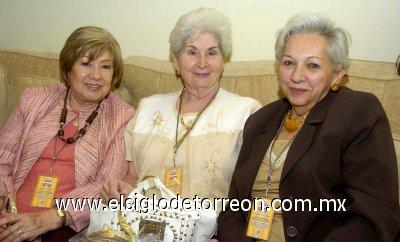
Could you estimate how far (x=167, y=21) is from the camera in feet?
8.45

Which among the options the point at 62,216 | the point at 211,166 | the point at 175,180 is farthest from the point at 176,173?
the point at 62,216

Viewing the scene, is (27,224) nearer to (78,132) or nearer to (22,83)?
(78,132)

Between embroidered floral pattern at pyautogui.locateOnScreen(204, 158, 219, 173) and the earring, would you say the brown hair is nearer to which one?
embroidered floral pattern at pyautogui.locateOnScreen(204, 158, 219, 173)

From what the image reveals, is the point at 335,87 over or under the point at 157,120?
over

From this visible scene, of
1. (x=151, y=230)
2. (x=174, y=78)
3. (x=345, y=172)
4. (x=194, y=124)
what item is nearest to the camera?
(x=345, y=172)

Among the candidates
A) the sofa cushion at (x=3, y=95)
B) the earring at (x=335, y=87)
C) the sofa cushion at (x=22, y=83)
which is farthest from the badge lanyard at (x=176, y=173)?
the sofa cushion at (x=3, y=95)

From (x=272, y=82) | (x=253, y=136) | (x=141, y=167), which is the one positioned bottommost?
(x=141, y=167)

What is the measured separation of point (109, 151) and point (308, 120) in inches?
38.4

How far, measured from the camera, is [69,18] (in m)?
2.89

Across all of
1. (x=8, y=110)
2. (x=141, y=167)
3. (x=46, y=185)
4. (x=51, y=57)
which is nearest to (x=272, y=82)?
(x=141, y=167)

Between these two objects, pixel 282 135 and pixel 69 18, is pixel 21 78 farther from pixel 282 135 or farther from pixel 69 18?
pixel 282 135

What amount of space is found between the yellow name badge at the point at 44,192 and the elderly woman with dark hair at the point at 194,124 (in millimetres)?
331

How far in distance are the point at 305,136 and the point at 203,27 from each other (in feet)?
2.37

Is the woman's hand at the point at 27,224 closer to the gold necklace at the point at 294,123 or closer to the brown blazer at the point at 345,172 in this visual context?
the brown blazer at the point at 345,172
